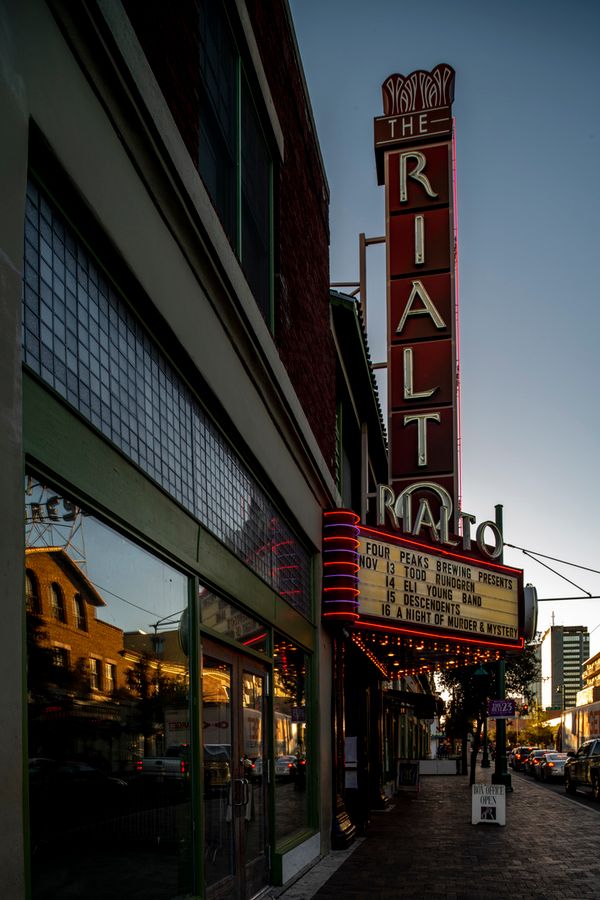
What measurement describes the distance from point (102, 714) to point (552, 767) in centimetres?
3827

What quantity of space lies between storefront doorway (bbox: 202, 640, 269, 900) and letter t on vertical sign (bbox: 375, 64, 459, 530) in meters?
10.7

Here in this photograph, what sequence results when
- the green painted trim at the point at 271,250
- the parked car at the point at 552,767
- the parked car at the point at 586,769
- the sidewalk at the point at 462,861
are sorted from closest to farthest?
the sidewalk at the point at 462,861, the green painted trim at the point at 271,250, the parked car at the point at 586,769, the parked car at the point at 552,767

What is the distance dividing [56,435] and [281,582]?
23.7ft

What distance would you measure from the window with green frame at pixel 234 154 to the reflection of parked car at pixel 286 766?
5141 millimetres

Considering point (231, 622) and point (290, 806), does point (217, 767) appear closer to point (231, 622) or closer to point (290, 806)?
point (231, 622)

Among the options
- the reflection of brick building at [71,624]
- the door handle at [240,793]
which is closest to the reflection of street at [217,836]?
the door handle at [240,793]

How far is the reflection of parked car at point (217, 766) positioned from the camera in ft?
26.9

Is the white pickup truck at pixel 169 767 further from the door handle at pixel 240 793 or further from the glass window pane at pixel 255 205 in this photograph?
the glass window pane at pixel 255 205

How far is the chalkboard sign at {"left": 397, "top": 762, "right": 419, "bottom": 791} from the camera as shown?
29.8 metres

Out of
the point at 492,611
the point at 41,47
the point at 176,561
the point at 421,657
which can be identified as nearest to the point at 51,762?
the point at 176,561

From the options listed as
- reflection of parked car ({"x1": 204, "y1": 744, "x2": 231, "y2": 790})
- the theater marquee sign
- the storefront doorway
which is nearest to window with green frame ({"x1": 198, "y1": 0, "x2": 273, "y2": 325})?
the storefront doorway

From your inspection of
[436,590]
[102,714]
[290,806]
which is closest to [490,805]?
[436,590]

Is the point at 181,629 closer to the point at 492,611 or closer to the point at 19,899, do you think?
Result: the point at 19,899

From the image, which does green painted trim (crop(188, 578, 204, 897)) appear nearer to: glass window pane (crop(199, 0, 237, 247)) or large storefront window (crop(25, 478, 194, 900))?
large storefront window (crop(25, 478, 194, 900))
